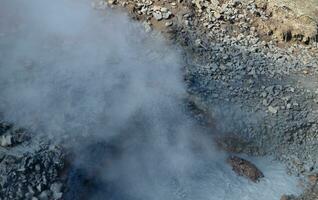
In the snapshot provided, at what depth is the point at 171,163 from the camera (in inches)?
429

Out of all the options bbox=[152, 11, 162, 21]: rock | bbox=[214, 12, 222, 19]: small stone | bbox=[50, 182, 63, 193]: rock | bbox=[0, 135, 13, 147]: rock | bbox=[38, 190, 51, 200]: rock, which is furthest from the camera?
bbox=[214, 12, 222, 19]: small stone

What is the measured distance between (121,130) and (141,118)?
2.25 feet

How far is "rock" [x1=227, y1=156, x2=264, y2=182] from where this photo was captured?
11109mm

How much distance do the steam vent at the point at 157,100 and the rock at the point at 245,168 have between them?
0.11 feet

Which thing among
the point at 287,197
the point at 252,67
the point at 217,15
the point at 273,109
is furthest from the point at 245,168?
the point at 217,15

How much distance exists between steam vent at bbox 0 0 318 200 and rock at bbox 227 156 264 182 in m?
0.03

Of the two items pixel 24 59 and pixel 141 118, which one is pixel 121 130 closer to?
pixel 141 118

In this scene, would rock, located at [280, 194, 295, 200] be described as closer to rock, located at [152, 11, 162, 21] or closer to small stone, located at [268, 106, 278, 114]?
small stone, located at [268, 106, 278, 114]

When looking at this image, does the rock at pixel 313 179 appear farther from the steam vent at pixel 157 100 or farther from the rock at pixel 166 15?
the rock at pixel 166 15

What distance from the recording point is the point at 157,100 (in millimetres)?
11836

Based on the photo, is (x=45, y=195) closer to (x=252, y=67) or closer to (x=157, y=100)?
(x=157, y=100)

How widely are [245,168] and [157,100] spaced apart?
288cm

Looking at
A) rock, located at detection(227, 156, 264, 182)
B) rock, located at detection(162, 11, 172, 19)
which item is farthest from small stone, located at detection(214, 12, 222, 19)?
rock, located at detection(227, 156, 264, 182)

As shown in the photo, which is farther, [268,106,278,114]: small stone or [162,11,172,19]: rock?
[162,11,172,19]: rock
